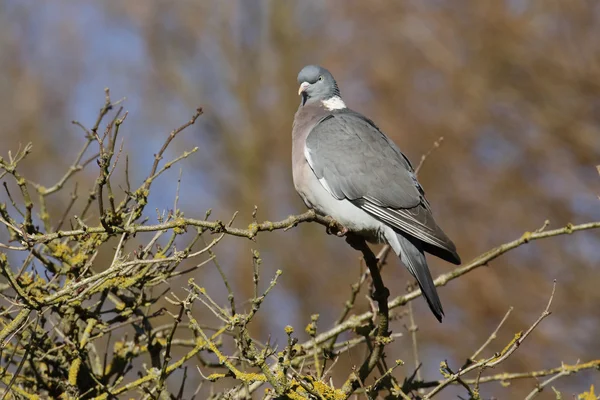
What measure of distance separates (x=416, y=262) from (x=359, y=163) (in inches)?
30.5

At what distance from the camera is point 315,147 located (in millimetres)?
4363

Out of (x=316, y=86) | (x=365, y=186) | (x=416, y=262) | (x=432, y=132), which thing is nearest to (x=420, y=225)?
(x=416, y=262)

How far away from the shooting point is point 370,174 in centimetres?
432

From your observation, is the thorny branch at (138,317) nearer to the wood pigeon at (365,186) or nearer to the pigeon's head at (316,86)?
the wood pigeon at (365,186)

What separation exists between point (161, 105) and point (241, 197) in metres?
2.49

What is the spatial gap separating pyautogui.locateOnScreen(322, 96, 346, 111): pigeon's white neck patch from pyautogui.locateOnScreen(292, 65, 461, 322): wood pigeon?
193 mm

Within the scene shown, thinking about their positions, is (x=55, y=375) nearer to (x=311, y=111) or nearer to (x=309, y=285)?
(x=311, y=111)

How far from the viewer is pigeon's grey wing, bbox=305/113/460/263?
13.2ft

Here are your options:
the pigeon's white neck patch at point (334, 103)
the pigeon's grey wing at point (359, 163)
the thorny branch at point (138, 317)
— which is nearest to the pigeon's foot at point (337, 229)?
the thorny branch at point (138, 317)

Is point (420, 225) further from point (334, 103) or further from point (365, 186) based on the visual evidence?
point (334, 103)

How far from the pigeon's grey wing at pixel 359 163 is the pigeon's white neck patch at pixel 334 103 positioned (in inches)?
12.3

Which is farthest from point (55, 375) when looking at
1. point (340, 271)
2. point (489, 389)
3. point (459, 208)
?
point (340, 271)

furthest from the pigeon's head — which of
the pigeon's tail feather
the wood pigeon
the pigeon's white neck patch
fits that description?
the pigeon's tail feather

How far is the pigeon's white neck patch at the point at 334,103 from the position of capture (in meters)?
4.92
